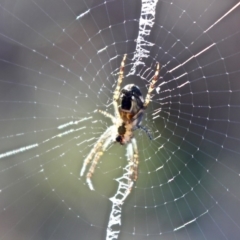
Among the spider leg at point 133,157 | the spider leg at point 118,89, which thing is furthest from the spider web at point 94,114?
the spider leg at point 118,89

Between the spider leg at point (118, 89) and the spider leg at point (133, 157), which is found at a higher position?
the spider leg at point (118, 89)

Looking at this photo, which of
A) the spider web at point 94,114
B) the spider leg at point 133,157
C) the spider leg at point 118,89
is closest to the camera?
the spider leg at point 118,89

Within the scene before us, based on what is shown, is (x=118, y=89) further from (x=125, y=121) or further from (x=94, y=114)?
(x=94, y=114)

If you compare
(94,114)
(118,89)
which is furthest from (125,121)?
(94,114)

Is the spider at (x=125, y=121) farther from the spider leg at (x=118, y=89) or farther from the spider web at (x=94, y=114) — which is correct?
the spider web at (x=94, y=114)

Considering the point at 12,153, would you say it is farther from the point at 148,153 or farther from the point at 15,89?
the point at 148,153

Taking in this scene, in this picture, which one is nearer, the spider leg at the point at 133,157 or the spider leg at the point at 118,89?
the spider leg at the point at 118,89

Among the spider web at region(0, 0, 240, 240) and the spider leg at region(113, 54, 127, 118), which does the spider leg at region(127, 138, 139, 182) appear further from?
the spider web at region(0, 0, 240, 240)

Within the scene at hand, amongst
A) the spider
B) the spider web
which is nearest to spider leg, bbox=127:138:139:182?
the spider
